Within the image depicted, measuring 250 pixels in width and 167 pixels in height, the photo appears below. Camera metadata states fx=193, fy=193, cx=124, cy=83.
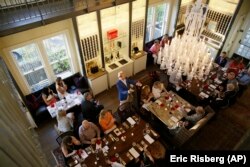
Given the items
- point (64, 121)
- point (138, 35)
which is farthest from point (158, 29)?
point (64, 121)

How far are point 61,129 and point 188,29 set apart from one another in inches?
185

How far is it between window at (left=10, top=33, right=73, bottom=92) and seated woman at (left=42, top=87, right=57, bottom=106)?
0.26 meters

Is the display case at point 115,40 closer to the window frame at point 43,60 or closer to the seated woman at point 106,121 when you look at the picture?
the window frame at point 43,60

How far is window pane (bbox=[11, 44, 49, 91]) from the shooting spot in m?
6.03

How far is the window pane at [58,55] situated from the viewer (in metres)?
6.48

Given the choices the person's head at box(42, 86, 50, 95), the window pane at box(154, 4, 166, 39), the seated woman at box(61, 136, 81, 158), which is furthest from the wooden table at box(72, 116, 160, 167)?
the window pane at box(154, 4, 166, 39)

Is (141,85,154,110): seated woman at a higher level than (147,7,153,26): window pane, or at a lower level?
lower

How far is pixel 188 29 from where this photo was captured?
5.64 meters

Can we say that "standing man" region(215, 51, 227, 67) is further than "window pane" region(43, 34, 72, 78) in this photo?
Yes

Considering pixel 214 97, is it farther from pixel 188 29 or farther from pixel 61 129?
pixel 61 129

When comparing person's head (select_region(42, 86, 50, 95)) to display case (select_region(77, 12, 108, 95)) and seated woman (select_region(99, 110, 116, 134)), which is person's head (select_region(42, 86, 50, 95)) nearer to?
display case (select_region(77, 12, 108, 95))

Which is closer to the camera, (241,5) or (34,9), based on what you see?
(34,9)

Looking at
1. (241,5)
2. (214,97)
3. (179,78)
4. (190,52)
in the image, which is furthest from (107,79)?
(241,5)

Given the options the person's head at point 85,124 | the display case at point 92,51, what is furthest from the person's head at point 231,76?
the person's head at point 85,124
